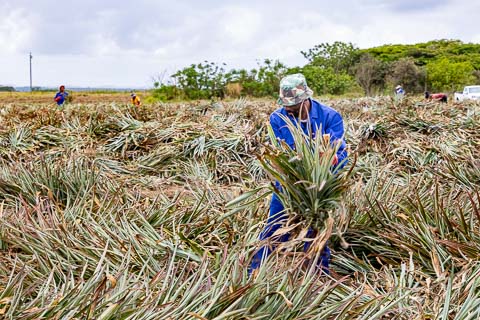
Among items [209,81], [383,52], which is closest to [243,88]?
[209,81]

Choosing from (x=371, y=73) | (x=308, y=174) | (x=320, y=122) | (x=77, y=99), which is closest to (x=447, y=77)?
(x=371, y=73)

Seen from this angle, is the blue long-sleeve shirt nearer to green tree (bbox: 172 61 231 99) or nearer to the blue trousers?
the blue trousers

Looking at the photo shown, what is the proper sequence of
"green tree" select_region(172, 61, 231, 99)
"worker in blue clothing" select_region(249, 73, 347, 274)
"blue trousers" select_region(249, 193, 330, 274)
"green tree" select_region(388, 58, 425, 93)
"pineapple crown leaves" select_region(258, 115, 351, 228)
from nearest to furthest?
"pineapple crown leaves" select_region(258, 115, 351, 228) → "blue trousers" select_region(249, 193, 330, 274) → "worker in blue clothing" select_region(249, 73, 347, 274) → "green tree" select_region(172, 61, 231, 99) → "green tree" select_region(388, 58, 425, 93)

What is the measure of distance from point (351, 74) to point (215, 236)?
109 feet

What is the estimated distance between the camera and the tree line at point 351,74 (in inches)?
813

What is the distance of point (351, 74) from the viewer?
35.6m

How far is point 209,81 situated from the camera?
20734mm

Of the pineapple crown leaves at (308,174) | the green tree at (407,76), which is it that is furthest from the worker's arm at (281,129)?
the green tree at (407,76)

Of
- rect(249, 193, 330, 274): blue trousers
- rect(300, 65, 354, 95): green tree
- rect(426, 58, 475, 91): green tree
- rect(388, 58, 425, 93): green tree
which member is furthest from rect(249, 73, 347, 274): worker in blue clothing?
rect(426, 58, 475, 91): green tree

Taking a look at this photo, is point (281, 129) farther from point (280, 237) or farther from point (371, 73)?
point (371, 73)

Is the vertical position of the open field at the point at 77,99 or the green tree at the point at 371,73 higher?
the green tree at the point at 371,73

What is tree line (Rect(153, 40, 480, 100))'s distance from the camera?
67.8 ft

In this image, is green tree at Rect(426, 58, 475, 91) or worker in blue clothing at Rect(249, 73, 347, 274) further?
green tree at Rect(426, 58, 475, 91)

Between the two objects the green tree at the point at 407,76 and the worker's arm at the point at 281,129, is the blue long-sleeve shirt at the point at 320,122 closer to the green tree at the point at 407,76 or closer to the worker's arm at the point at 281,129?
the worker's arm at the point at 281,129
